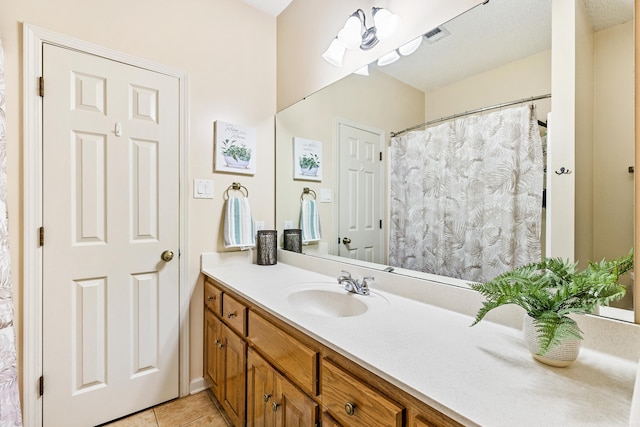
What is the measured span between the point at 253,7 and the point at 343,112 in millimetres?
1094

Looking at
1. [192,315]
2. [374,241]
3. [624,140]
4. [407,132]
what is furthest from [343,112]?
[192,315]

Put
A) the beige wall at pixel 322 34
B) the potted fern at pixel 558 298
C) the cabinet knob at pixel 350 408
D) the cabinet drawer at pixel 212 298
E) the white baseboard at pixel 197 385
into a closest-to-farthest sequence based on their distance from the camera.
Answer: the potted fern at pixel 558 298
the cabinet knob at pixel 350 408
the beige wall at pixel 322 34
the cabinet drawer at pixel 212 298
the white baseboard at pixel 197 385

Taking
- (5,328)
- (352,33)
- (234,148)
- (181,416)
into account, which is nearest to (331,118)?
(352,33)

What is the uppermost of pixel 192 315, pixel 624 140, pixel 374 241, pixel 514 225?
pixel 624 140

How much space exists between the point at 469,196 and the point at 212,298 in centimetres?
143

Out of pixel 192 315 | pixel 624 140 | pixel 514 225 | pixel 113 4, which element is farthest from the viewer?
pixel 192 315

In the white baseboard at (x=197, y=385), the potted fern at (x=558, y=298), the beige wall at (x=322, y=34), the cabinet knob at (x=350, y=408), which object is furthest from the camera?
the white baseboard at (x=197, y=385)

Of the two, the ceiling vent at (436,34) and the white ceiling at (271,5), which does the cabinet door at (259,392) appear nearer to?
the ceiling vent at (436,34)

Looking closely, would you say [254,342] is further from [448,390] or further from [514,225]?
[514,225]

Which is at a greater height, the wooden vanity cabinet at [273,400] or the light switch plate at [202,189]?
the light switch plate at [202,189]

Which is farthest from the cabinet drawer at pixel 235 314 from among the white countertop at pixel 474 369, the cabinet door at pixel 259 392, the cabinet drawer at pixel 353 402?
the cabinet drawer at pixel 353 402

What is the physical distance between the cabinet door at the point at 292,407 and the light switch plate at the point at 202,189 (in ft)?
3.82

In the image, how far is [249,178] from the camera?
6.54 feet

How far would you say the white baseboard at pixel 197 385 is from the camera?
1769 mm
